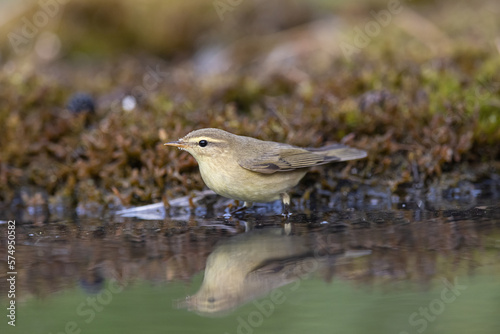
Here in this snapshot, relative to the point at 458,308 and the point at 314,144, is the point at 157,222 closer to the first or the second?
the point at 314,144

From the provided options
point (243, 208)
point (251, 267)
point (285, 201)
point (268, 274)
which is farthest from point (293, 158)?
point (268, 274)

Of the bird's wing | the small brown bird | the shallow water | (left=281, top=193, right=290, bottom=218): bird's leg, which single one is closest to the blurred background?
the shallow water

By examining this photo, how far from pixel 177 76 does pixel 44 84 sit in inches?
77.4

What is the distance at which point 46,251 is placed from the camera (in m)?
4.58

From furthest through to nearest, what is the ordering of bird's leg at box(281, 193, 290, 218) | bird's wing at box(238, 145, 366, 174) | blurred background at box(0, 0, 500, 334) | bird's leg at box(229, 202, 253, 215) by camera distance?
bird's leg at box(229, 202, 253, 215) → bird's leg at box(281, 193, 290, 218) → bird's wing at box(238, 145, 366, 174) → blurred background at box(0, 0, 500, 334)

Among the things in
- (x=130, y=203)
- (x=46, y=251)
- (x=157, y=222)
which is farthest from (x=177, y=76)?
(x=46, y=251)

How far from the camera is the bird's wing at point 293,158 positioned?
18.3 ft

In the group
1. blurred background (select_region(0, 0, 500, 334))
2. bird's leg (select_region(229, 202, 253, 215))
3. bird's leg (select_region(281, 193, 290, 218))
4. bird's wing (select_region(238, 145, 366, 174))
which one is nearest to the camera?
blurred background (select_region(0, 0, 500, 334))

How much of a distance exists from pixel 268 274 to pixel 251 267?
0.19 m

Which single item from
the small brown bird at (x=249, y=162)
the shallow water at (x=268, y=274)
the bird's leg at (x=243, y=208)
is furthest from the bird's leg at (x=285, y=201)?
the bird's leg at (x=243, y=208)

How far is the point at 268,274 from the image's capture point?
3.74 metres

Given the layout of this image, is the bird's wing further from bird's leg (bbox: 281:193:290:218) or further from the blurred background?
the blurred background

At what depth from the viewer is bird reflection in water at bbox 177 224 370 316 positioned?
3.40m

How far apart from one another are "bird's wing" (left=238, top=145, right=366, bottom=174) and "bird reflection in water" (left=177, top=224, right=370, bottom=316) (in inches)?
38.5
